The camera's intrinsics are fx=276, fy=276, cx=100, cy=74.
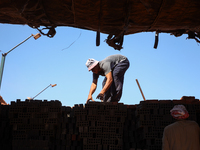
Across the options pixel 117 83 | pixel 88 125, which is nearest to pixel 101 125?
pixel 88 125

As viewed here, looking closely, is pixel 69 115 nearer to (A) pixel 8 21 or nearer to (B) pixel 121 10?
(A) pixel 8 21

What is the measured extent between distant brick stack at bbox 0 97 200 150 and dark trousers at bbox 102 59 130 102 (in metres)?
1.99

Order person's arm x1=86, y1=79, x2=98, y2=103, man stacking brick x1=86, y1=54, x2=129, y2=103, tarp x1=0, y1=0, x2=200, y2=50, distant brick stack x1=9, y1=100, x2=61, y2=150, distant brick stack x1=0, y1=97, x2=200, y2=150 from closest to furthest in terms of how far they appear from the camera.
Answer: tarp x1=0, y1=0, x2=200, y2=50, distant brick stack x1=0, y1=97, x2=200, y2=150, distant brick stack x1=9, y1=100, x2=61, y2=150, man stacking brick x1=86, y1=54, x2=129, y2=103, person's arm x1=86, y1=79, x2=98, y2=103

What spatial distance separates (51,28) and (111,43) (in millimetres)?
1199

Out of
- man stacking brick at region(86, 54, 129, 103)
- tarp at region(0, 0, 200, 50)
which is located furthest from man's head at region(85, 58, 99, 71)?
tarp at region(0, 0, 200, 50)

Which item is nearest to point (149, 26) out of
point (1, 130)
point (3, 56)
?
point (1, 130)

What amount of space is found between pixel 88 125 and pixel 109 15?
8.96 feet

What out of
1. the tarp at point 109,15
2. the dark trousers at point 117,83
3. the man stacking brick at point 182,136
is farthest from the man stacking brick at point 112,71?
the man stacking brick at point 182,136

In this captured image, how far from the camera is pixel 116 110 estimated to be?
6.47m

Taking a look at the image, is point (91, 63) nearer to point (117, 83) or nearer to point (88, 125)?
point (117, 83)

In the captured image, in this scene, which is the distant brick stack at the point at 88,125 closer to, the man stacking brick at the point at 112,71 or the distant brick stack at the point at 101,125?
the distant brick stack at the point at 101,125

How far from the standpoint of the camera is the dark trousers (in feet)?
28.5

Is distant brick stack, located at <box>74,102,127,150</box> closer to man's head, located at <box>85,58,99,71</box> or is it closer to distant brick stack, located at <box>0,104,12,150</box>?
distant brick stack, located at <box>0,104,12,150</box>

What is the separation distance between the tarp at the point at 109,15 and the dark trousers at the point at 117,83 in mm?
3243
